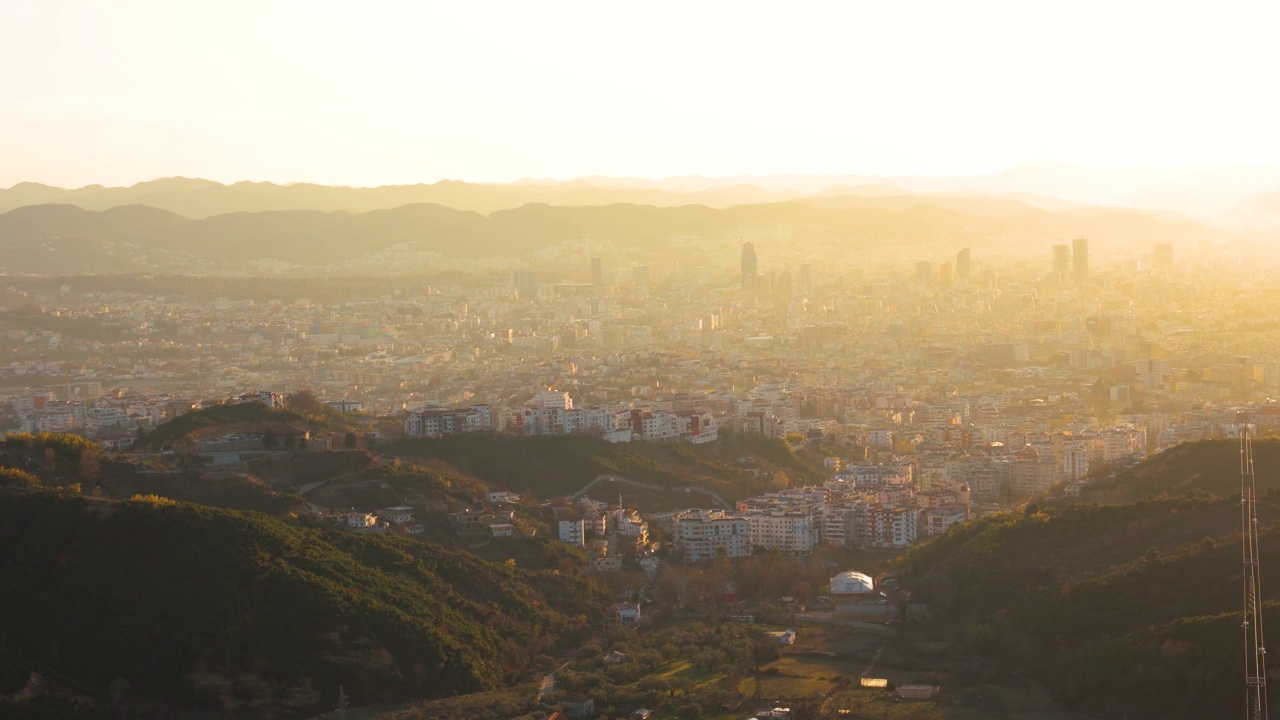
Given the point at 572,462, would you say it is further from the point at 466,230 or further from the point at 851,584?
the point at 466,230

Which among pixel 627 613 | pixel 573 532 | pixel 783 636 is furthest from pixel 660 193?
pixel 783 636

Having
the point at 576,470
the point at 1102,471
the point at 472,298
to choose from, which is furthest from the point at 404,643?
the point at 472,298

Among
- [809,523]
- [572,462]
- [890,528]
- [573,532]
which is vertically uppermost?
[572,462]

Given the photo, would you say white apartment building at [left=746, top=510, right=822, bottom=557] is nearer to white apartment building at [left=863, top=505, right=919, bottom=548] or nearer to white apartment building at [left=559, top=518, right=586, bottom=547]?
white apartment building at [left=863, top=505, right=919, bottom=548]

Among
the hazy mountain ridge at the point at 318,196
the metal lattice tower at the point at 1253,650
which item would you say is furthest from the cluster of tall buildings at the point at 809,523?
the hazy mountain ridge at the point at 318,196

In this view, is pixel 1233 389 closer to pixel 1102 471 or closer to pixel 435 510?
pixel 1102 471

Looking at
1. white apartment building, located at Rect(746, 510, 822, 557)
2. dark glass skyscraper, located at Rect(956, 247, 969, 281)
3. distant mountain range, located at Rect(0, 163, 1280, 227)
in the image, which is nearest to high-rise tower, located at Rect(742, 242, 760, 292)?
dark glass skyscraper, located at Rect(956, 247, 969, 281)
